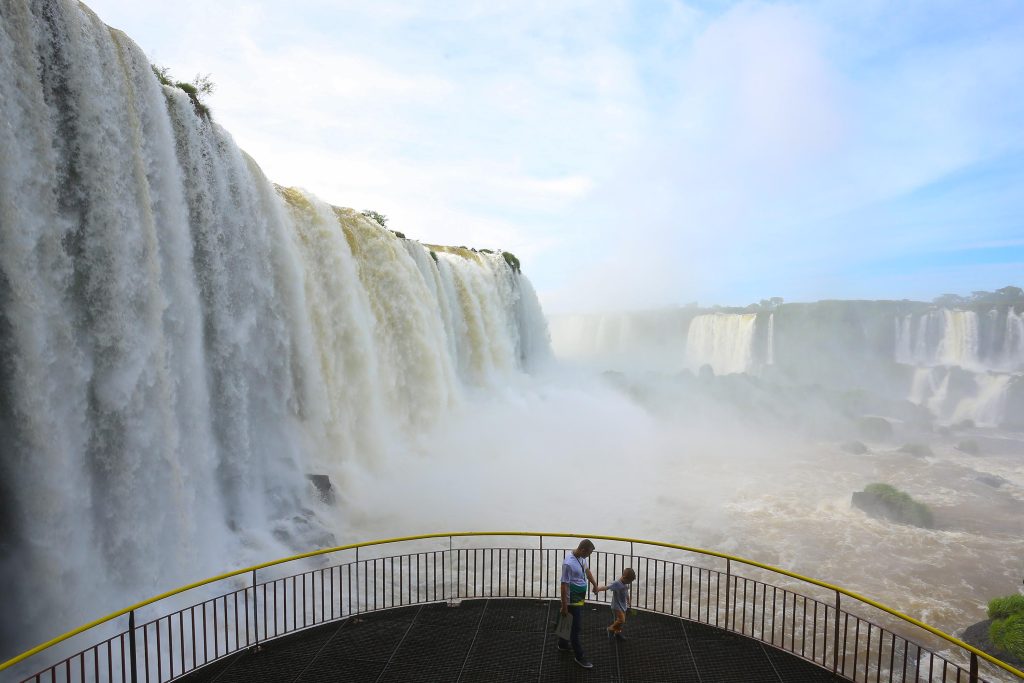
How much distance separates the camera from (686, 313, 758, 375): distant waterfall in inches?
2125

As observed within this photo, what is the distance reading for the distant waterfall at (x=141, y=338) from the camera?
354 inches

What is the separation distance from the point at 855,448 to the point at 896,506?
1202cm

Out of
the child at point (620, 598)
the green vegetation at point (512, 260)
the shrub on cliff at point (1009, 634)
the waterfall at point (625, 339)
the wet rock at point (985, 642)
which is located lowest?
the wet rock at point (985, 642)

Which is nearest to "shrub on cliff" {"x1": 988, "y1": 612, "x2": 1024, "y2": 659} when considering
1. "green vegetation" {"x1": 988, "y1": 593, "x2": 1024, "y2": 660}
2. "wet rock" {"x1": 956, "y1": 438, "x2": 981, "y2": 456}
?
"green vegetation" {"x1": 988, "y1": 593, "x2": 1024, "y2": 660}

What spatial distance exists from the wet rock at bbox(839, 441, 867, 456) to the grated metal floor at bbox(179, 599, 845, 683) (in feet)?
87.3

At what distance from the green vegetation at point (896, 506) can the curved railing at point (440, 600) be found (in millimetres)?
7340

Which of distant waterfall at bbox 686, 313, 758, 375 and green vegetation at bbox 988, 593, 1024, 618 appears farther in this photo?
distant waterfall at bbox 686, 313, 758, 375

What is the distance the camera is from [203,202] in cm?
1359

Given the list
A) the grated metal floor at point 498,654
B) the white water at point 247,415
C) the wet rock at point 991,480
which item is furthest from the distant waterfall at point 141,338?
the wet rock at point 991,480

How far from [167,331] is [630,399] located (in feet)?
106

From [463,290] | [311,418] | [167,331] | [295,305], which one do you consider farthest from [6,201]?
[463,290]

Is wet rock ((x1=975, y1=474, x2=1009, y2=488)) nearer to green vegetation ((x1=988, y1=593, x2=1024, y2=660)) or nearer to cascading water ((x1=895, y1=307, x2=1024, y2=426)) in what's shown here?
green vegetation ((x1=988, y1=593, x2=1024, y2=660))

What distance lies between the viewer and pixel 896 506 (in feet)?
64.4

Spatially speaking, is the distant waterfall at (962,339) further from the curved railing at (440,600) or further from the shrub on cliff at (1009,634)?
the curved railing at (440,600)
